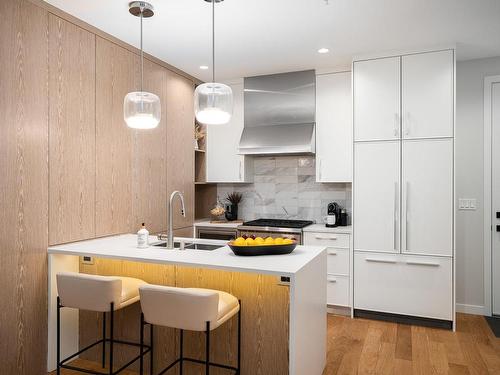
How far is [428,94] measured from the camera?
350cm

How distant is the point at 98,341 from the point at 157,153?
1.81 meters

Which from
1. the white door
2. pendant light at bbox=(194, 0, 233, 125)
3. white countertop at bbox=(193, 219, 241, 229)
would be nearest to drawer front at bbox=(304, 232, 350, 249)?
white countertop at bbox=(193, 219, 241, 229)

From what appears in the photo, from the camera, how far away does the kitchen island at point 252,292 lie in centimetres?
206

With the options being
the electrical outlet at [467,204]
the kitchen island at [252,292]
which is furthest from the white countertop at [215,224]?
the electrical outlet at [467,204]

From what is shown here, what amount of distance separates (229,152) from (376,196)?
184 cm

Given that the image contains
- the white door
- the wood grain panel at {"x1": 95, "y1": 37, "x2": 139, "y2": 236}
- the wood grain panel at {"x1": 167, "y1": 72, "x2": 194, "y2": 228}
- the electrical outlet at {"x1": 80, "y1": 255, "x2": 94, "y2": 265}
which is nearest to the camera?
the electrical outlet at {"x1": 80, "y1": 255, "x2": 94, "y2": 265}

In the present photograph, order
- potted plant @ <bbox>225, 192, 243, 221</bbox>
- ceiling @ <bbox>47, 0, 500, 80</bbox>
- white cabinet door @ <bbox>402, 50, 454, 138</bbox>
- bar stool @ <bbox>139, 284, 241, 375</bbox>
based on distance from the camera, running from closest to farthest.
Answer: bar stool @ <bbox>139, 284, 241, 375</bbox> → ceiling @ <bbox>47, 0, 500, 80</bbox> → white cabinet door @ <bbox>402, 50, 454, 138</bbox> → potted plant @ <bbox>225, 192, 243, 221</bbox>

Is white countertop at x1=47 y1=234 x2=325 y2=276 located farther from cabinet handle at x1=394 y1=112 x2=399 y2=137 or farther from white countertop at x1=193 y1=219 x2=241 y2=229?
cabinet handle at x1=394 y1=112 x2=399 y2=137

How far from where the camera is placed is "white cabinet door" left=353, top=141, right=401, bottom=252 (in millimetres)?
3617

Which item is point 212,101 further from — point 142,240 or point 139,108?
point 142,240

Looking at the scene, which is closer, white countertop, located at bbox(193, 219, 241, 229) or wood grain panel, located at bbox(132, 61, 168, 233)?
wood grain panel, located at bbox(132, 61, 168, 233)

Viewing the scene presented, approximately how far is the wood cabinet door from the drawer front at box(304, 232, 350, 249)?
114cm

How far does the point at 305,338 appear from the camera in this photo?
218cm

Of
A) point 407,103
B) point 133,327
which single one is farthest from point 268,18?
point 133,327
